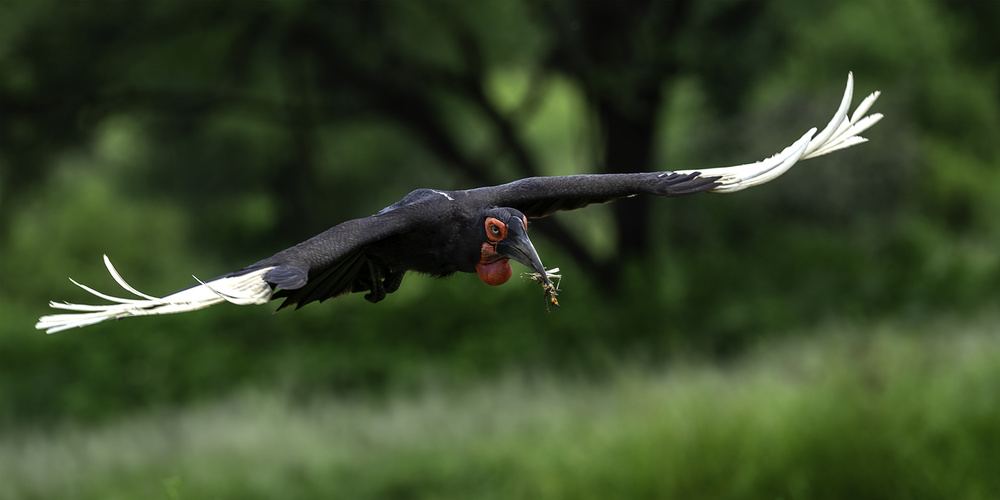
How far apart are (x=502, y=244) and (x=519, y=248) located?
0.29 ft

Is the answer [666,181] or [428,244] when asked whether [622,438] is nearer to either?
[666,181]

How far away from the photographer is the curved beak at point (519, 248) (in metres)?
2.72

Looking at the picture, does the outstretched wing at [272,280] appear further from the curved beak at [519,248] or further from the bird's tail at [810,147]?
the bird's tail at [810,147]

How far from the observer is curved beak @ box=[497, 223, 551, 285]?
8.93 feet

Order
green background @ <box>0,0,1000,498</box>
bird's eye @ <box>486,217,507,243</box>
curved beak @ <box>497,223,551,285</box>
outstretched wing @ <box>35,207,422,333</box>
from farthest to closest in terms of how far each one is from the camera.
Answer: green background @ <box>0,0,1000,498</box>, bird's eye @ <box>486,217,507,243</box>, curved beak @ <box>497,223,551,285</box>, outstretched wing @ <box>35,207,422,333</box>

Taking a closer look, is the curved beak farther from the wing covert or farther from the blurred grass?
the blurred grass

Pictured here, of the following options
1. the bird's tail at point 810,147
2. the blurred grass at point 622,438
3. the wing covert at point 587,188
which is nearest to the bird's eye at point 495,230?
the wing covert at point 587,188

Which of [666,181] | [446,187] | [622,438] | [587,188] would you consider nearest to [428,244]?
[587,188]

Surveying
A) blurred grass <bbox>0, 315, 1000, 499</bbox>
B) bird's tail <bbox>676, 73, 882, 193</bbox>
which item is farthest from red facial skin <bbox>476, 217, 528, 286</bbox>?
blurred grass <bbox>0, 315, 1000, 499</bbox>

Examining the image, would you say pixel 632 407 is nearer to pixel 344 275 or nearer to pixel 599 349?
pixel 599 349

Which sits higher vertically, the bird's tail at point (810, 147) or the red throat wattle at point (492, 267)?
the bird's tail at point (810, 147)

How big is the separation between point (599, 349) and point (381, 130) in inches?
235

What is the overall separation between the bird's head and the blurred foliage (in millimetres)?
10726

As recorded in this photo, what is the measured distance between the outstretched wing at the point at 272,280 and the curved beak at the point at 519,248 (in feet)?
1.07
